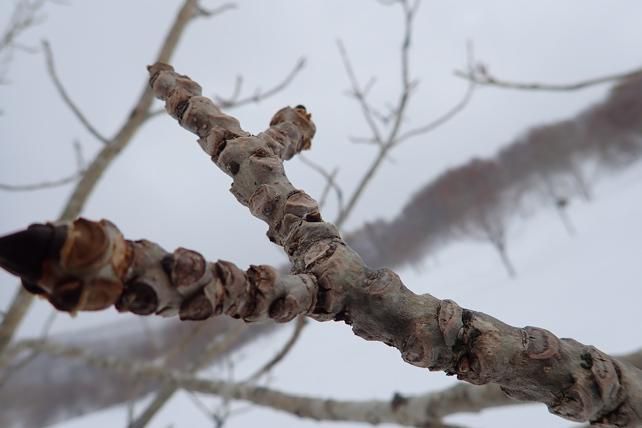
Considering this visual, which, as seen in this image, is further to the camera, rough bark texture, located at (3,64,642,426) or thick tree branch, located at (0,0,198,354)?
thick tree branch, located at (0,0,198,354)

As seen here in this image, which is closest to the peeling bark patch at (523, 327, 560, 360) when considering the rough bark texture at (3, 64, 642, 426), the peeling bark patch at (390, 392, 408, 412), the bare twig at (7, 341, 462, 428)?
the rough bark texture at (3, 64, 642, 426)

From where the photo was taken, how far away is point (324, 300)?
0.73ft

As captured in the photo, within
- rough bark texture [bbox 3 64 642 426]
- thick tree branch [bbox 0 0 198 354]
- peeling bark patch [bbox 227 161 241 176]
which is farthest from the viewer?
thick tree branch [bbox 0 0 198 354]

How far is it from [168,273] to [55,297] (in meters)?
0.04

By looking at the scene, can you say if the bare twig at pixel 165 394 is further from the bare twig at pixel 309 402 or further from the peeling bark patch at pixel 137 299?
the peeling bark patch at pixel 137 299

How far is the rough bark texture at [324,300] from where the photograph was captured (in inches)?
6.0

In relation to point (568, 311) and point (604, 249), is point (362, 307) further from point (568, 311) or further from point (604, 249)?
point (604, 249)

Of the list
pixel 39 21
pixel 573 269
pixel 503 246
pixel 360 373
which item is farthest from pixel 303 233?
pixel 503 246

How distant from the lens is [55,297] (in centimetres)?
15

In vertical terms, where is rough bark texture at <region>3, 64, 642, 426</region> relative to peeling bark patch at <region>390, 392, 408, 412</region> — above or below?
below

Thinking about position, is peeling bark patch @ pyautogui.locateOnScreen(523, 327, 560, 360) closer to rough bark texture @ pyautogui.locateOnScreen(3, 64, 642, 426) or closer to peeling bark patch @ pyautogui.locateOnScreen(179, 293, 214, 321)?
rough bark texture @ pyautogui.locateOnScreen(3, 64, 642, 426)

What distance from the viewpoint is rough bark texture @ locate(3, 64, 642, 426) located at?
0.15 meters

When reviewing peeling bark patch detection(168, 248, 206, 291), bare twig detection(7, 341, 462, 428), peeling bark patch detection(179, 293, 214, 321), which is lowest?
peeling bark patch detection(179, 293, 214, 321)

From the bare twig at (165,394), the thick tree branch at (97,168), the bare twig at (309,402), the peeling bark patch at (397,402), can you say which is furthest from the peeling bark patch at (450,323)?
the thick tree branch at (97,168)
